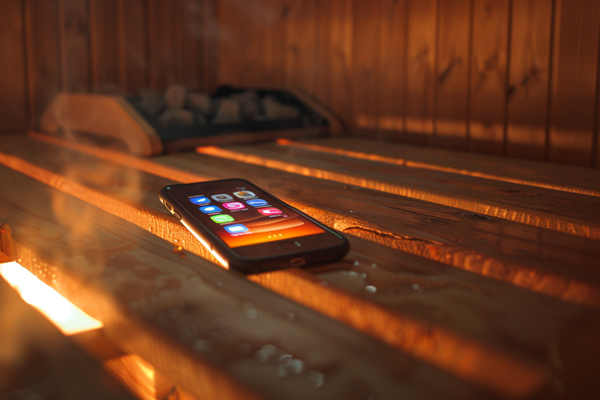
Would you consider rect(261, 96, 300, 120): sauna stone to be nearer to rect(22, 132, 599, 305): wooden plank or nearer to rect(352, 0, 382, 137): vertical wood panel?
rect(352, 0, 382, 137): vertical wood panel

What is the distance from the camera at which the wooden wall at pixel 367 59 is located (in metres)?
1.02

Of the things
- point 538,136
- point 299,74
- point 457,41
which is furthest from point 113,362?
point 299,74

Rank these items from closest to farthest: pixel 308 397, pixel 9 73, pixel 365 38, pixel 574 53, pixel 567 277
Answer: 1. pixel 308 397
2. pixel 567 277
3. pixel 574 53
4. pixel 365 38
5. pixel 9 73

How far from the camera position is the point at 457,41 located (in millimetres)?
1186

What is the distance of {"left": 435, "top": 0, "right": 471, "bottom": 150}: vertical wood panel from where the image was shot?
3.84 feet

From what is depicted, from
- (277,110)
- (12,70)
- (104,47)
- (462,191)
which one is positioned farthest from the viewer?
(104,47)

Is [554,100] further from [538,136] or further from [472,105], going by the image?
[472,105]

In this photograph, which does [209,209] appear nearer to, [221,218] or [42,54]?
[221,218]

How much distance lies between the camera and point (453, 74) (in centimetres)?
121

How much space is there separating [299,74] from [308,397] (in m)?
1.45

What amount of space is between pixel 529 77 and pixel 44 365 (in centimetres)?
107

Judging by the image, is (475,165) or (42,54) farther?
(42,54)

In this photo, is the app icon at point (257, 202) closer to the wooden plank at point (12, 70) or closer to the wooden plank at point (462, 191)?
the wooden plank at point (462, 191)

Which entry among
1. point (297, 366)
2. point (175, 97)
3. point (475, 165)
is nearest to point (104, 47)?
point (175, 97)
